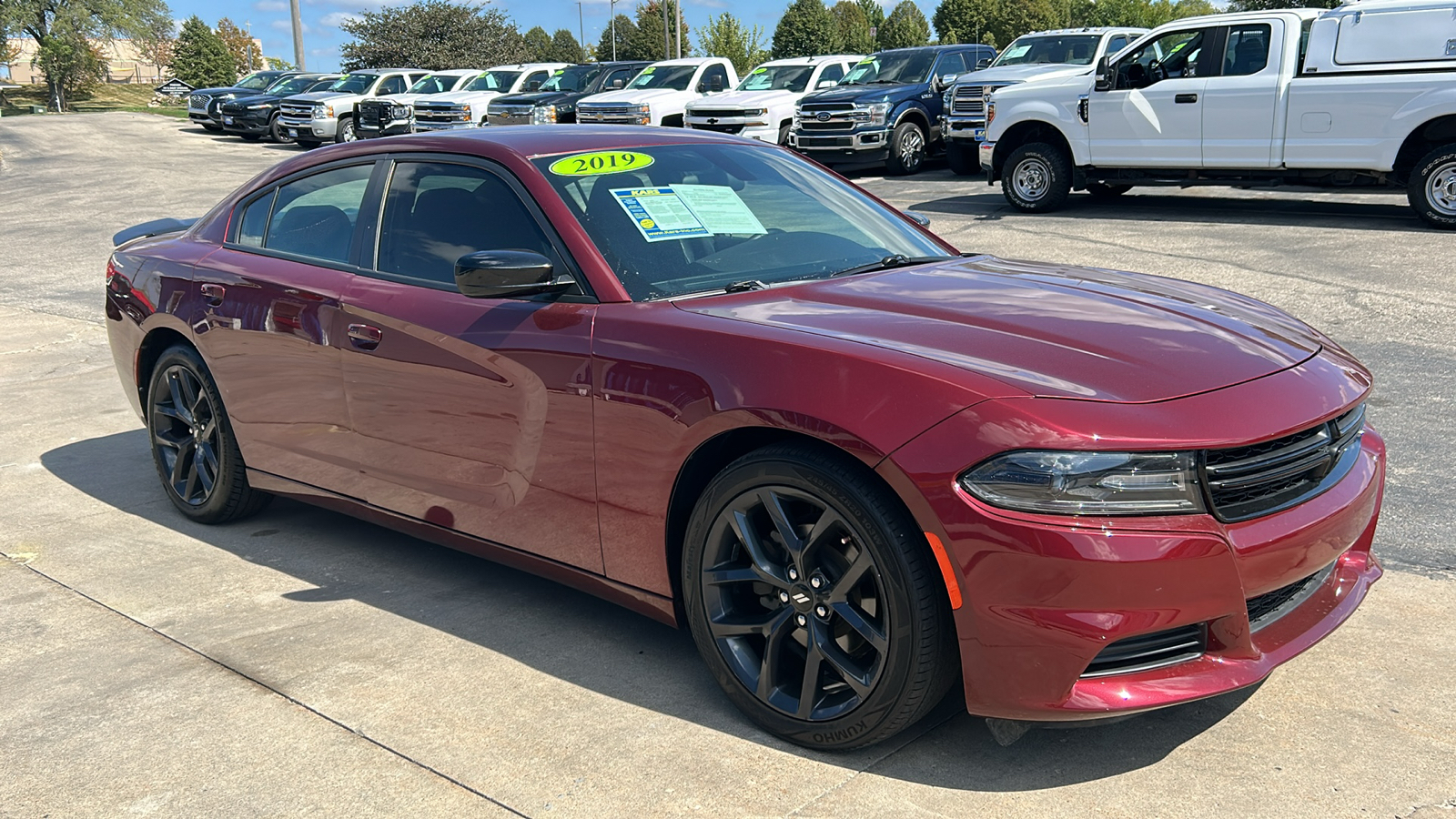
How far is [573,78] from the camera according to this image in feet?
90.0

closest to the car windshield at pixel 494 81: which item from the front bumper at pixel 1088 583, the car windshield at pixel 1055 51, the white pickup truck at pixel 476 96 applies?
the white pickup truck at pixel 476 96

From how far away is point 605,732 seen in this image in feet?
11.0

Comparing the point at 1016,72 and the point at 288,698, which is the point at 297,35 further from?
the point at 288,698

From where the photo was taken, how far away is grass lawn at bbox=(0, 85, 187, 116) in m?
56.4

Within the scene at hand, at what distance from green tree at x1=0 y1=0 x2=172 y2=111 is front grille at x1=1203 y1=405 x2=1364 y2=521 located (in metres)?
62.8

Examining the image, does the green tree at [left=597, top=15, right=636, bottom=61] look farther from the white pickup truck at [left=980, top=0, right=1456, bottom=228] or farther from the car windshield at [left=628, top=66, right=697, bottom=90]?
the white pickup truck at [left=980, top=0, right=1456, bottom=228]

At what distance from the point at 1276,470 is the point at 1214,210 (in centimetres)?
1228

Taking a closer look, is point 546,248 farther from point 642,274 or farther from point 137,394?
point 137,394

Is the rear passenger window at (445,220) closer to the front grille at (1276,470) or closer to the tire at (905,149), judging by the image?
the front grille at (1276,470)

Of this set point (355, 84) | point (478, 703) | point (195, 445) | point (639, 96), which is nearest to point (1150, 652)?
point (478, 703)

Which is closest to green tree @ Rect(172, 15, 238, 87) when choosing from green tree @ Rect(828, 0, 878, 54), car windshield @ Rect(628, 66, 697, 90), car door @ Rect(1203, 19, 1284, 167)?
green tree @ Rect(828, 0, 878, 54)

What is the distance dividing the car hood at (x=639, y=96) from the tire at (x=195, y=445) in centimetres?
1788

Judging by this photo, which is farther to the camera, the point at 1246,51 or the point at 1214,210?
the point at 1214,210

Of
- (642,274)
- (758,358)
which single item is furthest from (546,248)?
(758,358)
